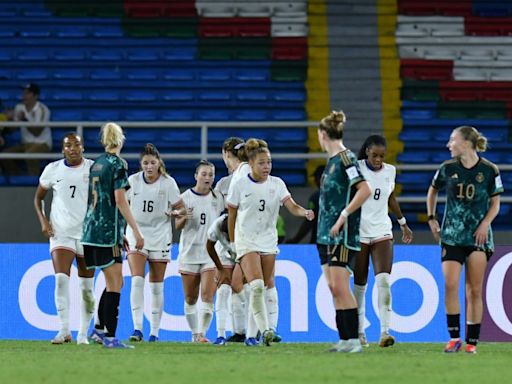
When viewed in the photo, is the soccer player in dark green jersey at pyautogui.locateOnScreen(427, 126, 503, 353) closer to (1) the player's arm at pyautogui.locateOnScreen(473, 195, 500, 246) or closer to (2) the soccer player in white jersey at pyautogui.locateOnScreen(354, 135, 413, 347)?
(1) the player's arm at pyautogui.locateOnScreen(473, 195, 500, 246)

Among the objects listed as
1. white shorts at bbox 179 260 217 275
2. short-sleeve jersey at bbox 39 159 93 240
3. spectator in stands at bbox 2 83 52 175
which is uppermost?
spectator in stands at bbox 2 83 52 175

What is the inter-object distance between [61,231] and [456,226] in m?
3.81

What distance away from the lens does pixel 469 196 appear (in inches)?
436

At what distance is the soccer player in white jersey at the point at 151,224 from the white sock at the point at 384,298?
2.27 metres

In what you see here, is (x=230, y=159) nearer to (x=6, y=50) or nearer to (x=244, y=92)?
(x=244, y=92)

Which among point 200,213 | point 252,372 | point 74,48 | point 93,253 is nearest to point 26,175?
point 74,48

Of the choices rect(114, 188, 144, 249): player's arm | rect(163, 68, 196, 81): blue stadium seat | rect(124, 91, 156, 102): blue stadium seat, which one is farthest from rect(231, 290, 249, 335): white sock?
rect(163, 68, 196, 81): blue stadium seat

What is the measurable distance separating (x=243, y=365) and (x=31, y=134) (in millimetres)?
9279

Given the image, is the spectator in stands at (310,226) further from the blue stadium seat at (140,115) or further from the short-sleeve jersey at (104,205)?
the short-sleeve jersey at (104,205)

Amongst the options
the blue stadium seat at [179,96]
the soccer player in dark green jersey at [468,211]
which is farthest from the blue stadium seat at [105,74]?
the soccer player in dark green jersey at [468,211]

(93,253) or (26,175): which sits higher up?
(26,175)

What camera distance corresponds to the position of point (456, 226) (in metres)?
11.1

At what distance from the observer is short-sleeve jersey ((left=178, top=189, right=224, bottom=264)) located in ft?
44.9

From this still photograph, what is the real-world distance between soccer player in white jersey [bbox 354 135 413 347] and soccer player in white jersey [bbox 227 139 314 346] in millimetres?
720
